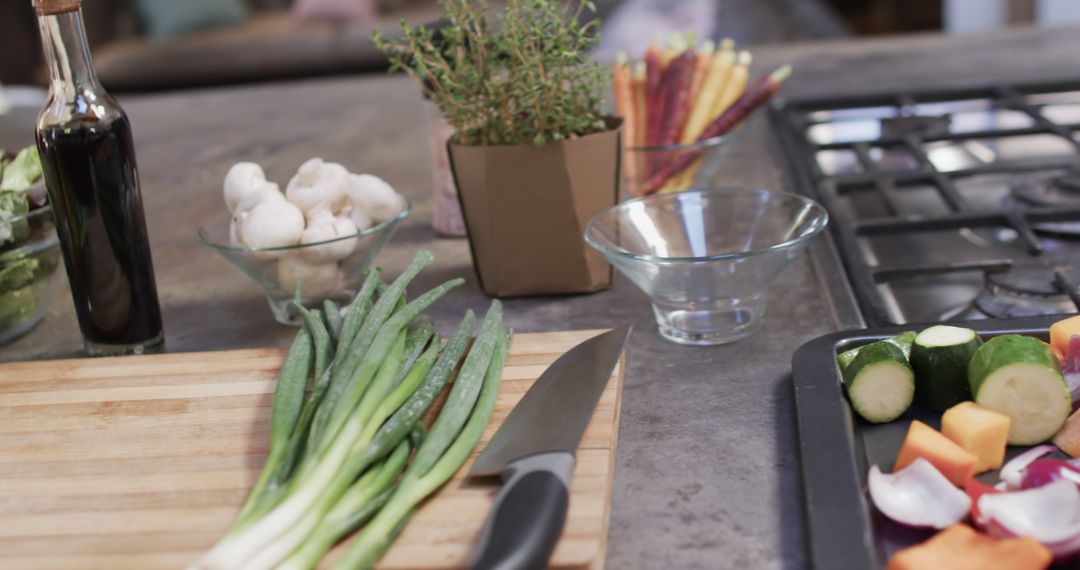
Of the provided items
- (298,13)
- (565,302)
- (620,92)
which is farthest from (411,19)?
(565,302)

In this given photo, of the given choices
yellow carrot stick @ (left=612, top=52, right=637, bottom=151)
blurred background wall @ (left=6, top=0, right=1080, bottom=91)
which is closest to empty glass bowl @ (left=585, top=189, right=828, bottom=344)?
yellow carrot stick @ (left=612, top=52, right=637, bottom=151)

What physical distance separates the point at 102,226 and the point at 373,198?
0.26m

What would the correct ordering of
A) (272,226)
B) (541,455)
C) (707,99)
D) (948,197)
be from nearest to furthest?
1. (541,455)
2. (272,226)
3. (948,197)
4. (707,99)

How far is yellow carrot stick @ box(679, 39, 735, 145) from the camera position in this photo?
4.55ft

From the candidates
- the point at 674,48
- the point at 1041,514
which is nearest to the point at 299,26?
the point at 674,48

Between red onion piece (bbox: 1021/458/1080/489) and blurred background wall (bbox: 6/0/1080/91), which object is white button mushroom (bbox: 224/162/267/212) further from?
blurred background wall (bbox: 6/0/1080/91)

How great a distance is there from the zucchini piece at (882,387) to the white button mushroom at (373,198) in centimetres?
51

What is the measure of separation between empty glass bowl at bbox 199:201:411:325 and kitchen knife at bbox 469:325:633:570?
0.28m

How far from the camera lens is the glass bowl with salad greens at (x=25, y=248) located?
103 cm

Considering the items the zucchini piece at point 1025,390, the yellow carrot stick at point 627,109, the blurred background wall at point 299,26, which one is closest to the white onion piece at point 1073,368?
the zucchini piece at point 1025,390

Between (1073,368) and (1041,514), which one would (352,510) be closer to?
(1041,514)

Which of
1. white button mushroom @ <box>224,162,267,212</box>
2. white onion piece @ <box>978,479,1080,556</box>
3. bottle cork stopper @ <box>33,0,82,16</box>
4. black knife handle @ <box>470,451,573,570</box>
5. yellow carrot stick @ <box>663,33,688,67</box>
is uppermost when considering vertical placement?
bottle cork stopper @ <box>33,0,82,16</box>

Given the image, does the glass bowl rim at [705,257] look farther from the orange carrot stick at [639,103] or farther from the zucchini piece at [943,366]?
the orange carrot stick at [639,103]

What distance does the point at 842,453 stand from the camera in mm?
707
